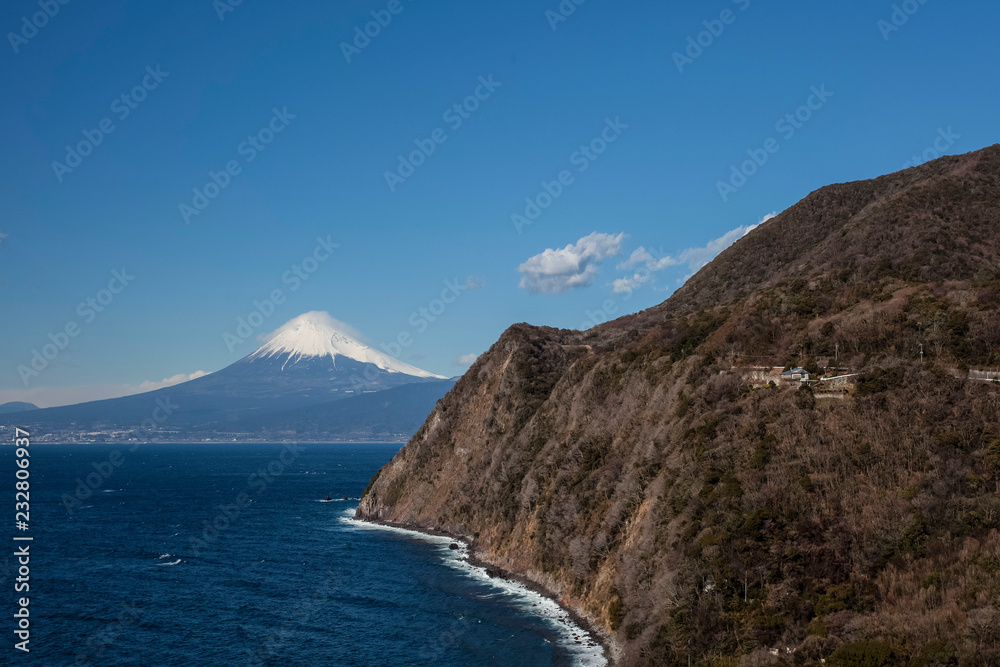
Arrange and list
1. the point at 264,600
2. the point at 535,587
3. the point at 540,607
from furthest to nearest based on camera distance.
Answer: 1. the point at 535,587
2. the point at 264,600
3. the point at 540,607

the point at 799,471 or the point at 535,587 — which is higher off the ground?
the point at 799,471

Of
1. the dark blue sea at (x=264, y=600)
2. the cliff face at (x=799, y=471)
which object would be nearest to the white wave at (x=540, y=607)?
the dark blue sea at (x=264, y=600)

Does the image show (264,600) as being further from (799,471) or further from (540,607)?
(799,471)

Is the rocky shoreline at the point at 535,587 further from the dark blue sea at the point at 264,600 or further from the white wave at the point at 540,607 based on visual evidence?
the dark blue sea at the point at 264,600

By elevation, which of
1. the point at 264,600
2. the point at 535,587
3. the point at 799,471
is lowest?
the point at 535,587

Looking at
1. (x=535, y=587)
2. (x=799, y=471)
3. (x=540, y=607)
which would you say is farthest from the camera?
(x=535, y=587)

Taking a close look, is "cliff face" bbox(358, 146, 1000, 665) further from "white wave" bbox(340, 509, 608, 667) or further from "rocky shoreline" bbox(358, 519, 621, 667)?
"white wave" bbox(340, 509, 608, 667)

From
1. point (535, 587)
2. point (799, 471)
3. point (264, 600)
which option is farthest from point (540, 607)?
point (799, 471)

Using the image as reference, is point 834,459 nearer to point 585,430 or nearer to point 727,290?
point 585,430
